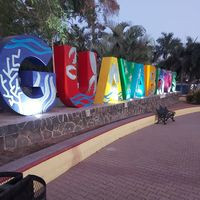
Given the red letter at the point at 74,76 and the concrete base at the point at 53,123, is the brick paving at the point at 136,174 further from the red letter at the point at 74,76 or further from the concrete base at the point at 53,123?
the red letter at the point at 74,76

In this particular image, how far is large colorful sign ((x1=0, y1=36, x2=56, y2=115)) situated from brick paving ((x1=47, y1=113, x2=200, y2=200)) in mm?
2255

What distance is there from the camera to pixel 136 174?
6715 millimetres

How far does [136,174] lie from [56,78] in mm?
4972

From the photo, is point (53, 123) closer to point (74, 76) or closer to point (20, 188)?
point (74, 76)

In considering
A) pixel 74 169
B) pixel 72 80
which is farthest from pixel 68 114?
pixel 74 169

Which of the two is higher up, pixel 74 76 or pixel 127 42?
pixel 127 42

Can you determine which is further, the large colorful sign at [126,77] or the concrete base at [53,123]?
the large colorful sign at [126,77]

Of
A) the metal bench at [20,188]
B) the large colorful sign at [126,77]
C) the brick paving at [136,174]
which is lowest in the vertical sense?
the brick paving at [136,174]

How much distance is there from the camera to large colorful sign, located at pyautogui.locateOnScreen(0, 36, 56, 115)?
8.54 meters

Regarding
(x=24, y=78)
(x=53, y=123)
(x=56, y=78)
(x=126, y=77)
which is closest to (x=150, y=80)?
(x=126, y=77)

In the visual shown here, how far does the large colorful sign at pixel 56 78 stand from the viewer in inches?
343

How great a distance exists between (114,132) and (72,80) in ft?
7.02

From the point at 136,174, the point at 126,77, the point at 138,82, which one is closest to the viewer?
the point at 136,174

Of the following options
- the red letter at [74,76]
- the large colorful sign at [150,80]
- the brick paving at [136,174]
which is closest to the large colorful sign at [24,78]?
the red letter at [74,76]
